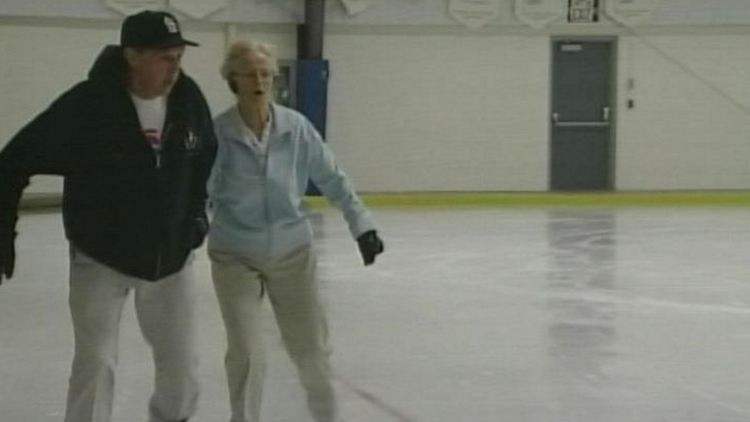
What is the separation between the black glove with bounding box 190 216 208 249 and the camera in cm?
533

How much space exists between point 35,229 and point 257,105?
1125 cm

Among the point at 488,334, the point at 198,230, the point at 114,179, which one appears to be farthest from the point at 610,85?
the point at 114,179

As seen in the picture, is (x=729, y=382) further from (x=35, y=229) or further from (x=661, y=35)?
(x=661, y=35)

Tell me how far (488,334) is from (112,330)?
4250mm

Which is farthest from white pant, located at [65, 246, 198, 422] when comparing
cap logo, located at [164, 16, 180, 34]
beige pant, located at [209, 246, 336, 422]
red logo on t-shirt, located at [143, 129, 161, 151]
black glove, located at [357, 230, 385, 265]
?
cap logo, located at [164, 16, 180, 34]

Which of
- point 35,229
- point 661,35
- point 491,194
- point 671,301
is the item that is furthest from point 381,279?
point 661,35

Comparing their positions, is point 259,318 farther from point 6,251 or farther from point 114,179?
point 6,251

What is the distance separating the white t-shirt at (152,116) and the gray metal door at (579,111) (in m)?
17.0

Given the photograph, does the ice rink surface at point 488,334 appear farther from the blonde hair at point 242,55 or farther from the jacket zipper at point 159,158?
the blonde hair at point 242,55

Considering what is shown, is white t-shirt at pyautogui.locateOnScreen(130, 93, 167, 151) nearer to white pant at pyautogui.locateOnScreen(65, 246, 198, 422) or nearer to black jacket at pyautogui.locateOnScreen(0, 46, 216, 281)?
black jacket at pyautogui.locateOnScreen(0, 46, 216, 281)

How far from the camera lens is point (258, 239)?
217 inches

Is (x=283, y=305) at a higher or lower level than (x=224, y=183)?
lower

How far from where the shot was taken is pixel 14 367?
768 centimetres

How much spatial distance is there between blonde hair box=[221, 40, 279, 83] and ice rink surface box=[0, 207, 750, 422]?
170 centimetres
